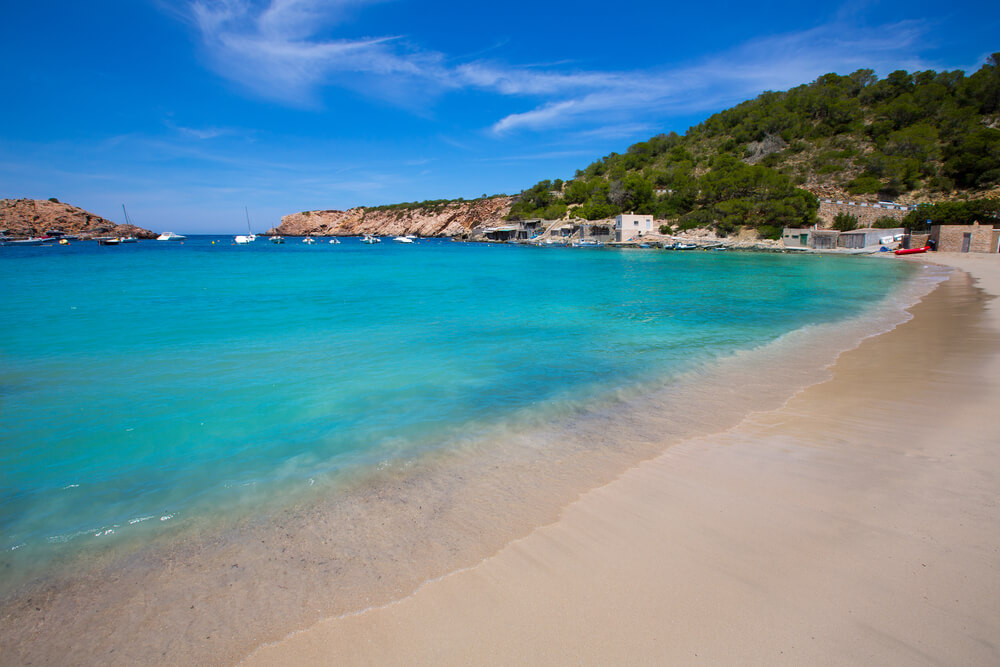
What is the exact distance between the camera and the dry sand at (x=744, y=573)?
248 cm

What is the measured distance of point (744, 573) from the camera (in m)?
3.02

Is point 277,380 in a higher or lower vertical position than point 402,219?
lower

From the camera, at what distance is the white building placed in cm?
6750

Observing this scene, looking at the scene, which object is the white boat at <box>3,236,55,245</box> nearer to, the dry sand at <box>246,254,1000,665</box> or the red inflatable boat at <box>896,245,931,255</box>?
the dry sand at <box>246,254,1000,665</box>

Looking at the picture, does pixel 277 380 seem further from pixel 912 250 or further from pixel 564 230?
pixel 564 230

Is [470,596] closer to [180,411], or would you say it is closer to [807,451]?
[807,451]

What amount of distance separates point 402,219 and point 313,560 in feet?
509

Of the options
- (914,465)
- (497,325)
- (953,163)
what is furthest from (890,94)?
(914,465)

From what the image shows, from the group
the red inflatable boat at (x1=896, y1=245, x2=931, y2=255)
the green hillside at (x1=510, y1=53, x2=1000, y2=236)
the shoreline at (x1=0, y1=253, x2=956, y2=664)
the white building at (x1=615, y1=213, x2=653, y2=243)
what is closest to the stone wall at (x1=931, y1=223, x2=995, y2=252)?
the red inflatable boat at (x1=896, y1=245, x2=931, y2=255)

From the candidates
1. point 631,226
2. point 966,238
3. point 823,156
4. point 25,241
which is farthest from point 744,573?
point 25,241

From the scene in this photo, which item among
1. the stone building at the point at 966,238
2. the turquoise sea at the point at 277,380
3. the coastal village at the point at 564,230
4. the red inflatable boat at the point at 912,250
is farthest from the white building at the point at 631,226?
the turquoise sea at the point at 277,380

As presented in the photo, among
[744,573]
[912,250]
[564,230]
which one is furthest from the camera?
[564,230]

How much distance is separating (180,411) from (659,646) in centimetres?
741

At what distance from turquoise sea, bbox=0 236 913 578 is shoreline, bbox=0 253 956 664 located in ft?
1.77
